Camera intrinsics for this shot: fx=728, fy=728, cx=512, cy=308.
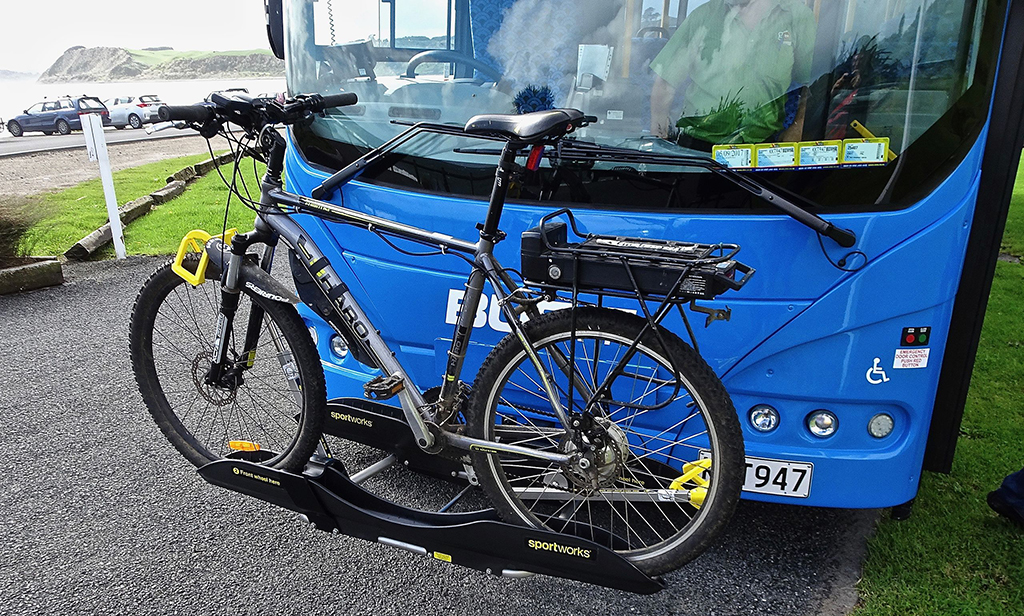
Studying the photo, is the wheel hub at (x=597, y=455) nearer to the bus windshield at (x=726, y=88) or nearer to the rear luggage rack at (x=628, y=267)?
the rear luggage rack at (x=628, y=267)

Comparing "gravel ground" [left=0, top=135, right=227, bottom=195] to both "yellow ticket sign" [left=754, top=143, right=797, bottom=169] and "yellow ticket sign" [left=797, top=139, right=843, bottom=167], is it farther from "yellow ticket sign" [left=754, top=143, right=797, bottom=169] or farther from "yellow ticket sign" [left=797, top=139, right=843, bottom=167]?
"yellow ticket sign" [left=797, top=139, right=843, bottom=167]

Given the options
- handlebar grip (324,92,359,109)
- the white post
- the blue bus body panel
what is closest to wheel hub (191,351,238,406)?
the blue bus body panel

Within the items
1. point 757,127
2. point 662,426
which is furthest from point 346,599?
point 757,127

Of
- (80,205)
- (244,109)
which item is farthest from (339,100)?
(80,205)

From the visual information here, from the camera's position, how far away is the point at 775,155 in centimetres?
234

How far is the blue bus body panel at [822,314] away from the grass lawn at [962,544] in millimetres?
347

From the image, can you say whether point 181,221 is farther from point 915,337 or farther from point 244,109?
point 915,337

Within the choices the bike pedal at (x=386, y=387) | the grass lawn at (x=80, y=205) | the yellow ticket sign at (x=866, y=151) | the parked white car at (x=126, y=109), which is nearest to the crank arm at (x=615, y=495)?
the bike pedal at (x=386, y=387)

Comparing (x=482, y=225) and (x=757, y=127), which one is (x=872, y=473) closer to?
(x=757, y=127)

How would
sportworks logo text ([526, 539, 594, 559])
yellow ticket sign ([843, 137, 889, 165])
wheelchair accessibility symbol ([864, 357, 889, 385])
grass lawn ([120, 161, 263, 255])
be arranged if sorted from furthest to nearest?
1. grass lawn ([120, 161, 263, 255])
2. wheelchair accessibility symbol ([864, 357, 889, 385])
3. yellow ticket sign ([843, 137, 889, 165])
4. sportworks logo text ([526, 539, 594, 559])

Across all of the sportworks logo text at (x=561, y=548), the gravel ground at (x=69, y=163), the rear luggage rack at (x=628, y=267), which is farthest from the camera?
the gravel ground at (x=69, y=163)

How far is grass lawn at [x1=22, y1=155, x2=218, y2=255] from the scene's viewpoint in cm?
788

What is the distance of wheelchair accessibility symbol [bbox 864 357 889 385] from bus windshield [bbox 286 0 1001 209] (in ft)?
1.72

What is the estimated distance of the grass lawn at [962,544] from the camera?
252 centimetres
